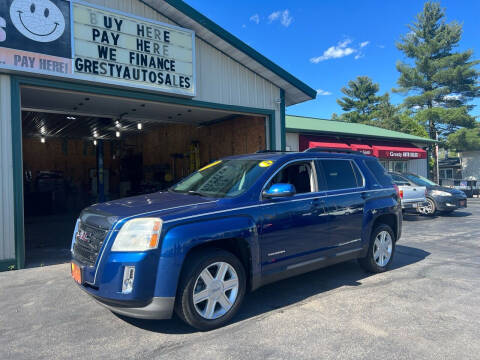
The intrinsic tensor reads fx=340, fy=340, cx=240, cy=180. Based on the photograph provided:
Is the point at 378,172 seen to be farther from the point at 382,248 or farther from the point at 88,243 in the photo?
the point at 88,243

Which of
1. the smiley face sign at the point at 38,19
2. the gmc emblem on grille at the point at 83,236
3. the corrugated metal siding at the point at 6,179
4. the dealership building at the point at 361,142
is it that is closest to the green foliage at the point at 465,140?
the dealership building at the point at 361,142

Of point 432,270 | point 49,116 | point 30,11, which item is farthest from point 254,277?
point 49,116

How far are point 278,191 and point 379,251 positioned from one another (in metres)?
2.59

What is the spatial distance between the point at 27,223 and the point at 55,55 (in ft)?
29.1

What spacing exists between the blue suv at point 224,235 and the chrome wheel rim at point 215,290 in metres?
0.01

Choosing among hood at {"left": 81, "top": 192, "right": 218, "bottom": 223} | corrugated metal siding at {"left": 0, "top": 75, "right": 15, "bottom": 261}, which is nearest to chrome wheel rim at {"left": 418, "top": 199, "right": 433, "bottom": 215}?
hood at {"left": 81, "top": 192, "right": 218, "bottom": 223}

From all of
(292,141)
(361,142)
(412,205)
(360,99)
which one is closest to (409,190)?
(412,205)

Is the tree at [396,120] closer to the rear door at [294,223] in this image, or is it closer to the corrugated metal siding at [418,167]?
Answer: the corrugated metal siding at [418,167]

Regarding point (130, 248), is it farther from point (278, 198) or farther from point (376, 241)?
point (376, 241)

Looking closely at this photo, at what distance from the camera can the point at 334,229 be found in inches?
183

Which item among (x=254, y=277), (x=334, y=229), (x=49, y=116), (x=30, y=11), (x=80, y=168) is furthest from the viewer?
(x=80, y=168)

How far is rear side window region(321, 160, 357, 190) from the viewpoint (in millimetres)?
4840

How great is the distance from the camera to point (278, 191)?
3887 mm

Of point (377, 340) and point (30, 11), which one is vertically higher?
point (30, 11)
